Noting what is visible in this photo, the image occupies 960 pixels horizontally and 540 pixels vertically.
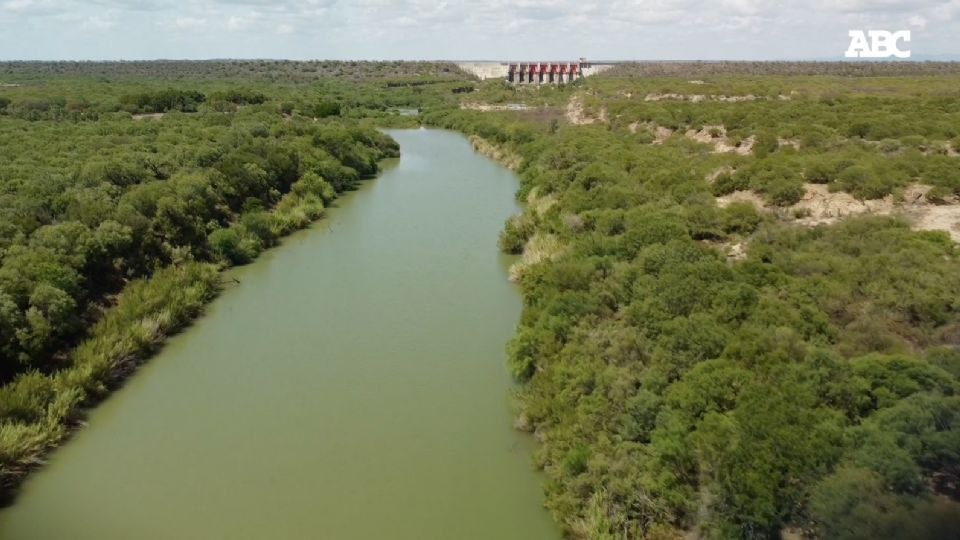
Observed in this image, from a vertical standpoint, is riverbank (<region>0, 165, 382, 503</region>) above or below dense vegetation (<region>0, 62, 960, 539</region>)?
below

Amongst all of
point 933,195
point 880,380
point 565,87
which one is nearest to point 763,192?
point 933,195

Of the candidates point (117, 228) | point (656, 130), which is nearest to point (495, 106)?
point (656, 130)

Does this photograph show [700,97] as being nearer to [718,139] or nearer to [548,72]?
[718,139]

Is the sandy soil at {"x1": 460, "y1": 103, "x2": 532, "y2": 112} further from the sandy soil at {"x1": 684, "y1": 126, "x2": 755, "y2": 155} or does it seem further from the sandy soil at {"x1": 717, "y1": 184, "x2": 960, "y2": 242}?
the sandy soil at {"x1": 717, "y1": 184, "x2": 960, "y2": 242}

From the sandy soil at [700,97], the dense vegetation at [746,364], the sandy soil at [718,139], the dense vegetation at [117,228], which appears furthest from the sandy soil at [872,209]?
the sandy soil at [700,97]

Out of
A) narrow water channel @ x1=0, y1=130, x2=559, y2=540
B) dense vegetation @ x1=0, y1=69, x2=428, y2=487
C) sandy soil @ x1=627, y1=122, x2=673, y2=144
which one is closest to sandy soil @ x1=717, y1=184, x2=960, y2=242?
narrow water channel @ x1=0, y1=130, x2=559, y2=540

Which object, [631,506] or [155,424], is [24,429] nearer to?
[155,424]
